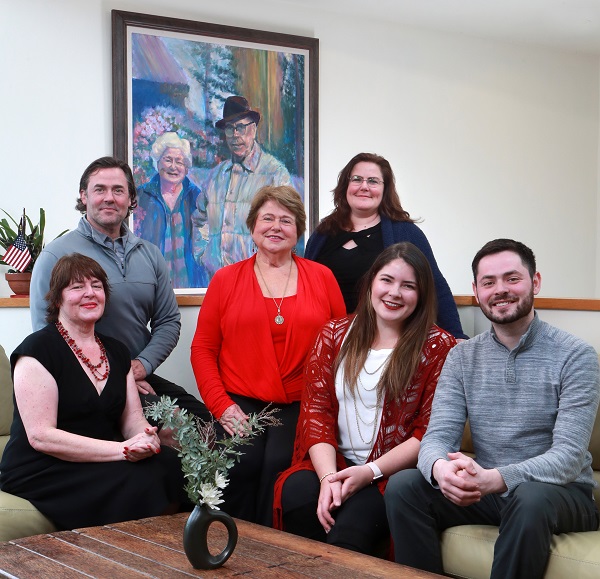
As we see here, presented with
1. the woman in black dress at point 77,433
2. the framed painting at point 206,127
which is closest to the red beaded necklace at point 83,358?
the woman in black dress at point 77,433

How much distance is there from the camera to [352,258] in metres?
3.39

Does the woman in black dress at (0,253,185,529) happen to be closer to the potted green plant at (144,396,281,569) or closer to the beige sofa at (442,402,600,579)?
the potted green plant at (144,396,281,569)

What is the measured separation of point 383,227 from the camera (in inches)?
134

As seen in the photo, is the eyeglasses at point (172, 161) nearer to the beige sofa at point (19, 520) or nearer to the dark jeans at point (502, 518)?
the beige sofa at point (19, 520)

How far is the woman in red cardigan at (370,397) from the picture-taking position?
8.56 feet

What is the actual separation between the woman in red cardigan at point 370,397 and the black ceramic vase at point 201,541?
2.01 feet

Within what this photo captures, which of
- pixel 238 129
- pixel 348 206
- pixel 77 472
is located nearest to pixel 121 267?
pixel 77 472

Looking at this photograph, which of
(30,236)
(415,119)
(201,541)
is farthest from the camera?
(415,119)

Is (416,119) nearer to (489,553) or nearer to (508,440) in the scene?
(508,440)

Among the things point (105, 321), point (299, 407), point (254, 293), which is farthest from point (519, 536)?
point (105, 321)

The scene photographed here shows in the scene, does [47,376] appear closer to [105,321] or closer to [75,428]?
[75,428]

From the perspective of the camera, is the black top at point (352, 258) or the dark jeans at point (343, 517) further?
the black top at point (352, 258)

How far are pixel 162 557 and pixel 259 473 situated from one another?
0.93 m

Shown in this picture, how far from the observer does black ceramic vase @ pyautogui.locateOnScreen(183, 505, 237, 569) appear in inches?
76.0
